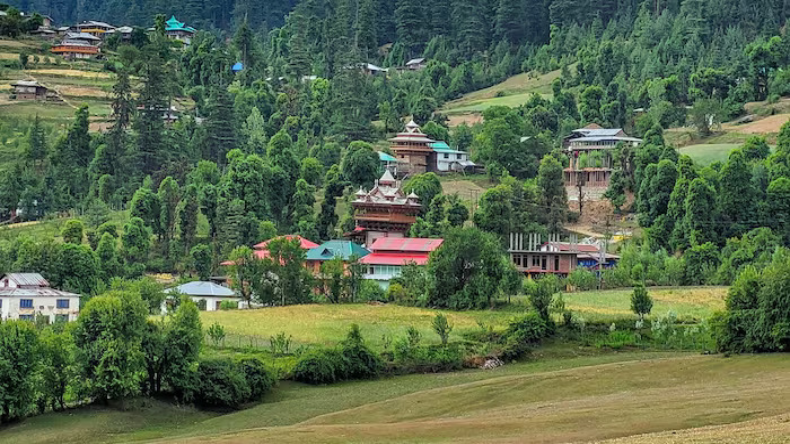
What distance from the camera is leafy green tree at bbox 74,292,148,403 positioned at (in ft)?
204

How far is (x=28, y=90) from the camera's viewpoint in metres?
136

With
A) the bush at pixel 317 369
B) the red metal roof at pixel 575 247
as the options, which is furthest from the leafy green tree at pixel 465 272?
the bush at pixel 317 369

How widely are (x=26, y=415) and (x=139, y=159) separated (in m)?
63.0

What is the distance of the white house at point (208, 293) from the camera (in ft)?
305

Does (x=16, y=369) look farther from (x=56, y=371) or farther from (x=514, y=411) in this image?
(x=514, y=411)

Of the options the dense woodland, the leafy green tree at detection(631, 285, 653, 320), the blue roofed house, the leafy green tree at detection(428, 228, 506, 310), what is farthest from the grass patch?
the blue roofed house

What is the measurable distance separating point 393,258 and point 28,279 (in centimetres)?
2399

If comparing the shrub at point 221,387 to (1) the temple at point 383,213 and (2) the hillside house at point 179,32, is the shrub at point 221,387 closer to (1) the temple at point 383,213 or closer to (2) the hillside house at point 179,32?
(1) the temple at point 383,213

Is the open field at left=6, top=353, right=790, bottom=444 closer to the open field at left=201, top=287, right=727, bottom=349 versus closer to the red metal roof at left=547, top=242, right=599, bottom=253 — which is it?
the open field at left=201, top=287, right=727, bottom=349

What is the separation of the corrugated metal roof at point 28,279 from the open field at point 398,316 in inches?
445

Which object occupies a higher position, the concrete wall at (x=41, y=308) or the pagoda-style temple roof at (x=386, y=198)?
the pagoda-style temple roof at (x=386, y=198)

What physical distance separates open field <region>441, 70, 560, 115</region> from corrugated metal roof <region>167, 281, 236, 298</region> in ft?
174

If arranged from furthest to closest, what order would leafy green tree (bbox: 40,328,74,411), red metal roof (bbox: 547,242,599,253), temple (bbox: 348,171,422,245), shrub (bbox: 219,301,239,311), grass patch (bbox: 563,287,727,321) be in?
temple (bbox: 348,171,422,245) < red metal roof (bbox: 547,242,599,253) < shrub (bbox: 219,301,239,311) < grass patch (bbox: 563,287,727,321) < leafy green tree (bbox: 40,328,74,411)

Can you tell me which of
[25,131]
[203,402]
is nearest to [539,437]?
[203,402]
